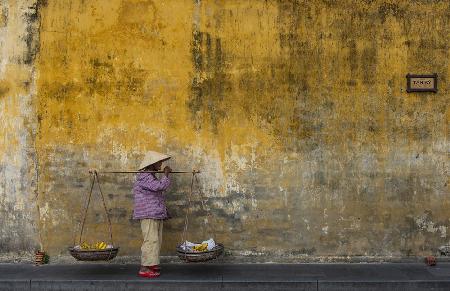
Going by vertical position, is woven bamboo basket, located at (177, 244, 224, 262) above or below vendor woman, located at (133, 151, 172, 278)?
below

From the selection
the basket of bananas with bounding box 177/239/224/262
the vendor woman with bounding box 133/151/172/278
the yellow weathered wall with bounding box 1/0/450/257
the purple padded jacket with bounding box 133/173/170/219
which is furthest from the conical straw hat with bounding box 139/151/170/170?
the basket of bananas with bounding box 177/239/224/262

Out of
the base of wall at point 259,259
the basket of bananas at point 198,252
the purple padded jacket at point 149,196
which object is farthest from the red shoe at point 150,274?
the base of wall at point 259,259

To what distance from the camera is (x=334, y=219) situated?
8344mm

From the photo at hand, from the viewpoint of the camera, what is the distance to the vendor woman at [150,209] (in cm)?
756

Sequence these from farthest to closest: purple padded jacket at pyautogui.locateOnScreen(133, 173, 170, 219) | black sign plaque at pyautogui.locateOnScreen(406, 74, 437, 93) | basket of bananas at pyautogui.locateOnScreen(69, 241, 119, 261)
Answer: black sign plaque at pyautogui.locateOnScreen(406, 74, 437, 93) < purple padded jacket at pyautogui.locateOnScreen(133, 173, 170, 219) < basket of bananas at pyautogui.locateOnScreen(69, 241, 119, 261)

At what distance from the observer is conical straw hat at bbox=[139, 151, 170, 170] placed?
300 inches

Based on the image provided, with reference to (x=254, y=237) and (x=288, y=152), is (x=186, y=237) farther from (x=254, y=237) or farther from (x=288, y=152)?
(x=288, y=152)

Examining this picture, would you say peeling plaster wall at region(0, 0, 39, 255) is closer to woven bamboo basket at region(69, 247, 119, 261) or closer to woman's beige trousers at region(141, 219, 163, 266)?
woven bamboo basket at region(69, 247, 119, 261)

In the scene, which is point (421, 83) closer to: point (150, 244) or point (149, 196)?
point (149, 196)

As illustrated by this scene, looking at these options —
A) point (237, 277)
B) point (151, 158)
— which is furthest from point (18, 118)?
point (237, 277)

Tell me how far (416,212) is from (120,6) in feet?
15.4

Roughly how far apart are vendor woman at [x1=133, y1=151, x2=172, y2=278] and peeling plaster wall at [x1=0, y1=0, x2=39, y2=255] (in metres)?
1.66

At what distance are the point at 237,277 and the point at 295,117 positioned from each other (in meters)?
2.20

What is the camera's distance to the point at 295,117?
8328mm
